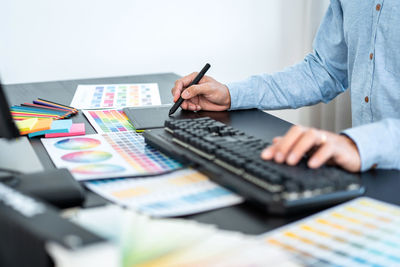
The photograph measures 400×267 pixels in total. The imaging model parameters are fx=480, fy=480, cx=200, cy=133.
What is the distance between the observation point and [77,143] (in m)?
0.94

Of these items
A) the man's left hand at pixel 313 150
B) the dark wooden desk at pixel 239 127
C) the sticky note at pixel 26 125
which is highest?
the man's left hand at pixel 313 150

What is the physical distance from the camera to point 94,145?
0.92 meters

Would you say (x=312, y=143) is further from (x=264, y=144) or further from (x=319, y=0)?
(x=319, y=0)

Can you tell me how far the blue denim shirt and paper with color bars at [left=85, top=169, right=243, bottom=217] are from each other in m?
0.55

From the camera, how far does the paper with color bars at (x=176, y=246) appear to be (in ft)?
1.46

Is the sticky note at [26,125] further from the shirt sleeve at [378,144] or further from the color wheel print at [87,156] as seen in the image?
the shirt sleeve at [378,144]

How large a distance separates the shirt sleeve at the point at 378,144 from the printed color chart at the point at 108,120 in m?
0.49

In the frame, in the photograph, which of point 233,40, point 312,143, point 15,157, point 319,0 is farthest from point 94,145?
point 319,0

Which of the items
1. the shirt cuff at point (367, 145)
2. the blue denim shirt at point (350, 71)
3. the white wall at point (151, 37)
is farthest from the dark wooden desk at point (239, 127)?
the white wall at point (151, 37)

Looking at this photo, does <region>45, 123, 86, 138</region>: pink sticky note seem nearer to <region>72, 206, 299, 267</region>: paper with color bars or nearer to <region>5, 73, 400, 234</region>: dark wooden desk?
<region>5, 73, 400, 234</region>: dark wooden desk

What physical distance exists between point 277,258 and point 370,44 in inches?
39.0

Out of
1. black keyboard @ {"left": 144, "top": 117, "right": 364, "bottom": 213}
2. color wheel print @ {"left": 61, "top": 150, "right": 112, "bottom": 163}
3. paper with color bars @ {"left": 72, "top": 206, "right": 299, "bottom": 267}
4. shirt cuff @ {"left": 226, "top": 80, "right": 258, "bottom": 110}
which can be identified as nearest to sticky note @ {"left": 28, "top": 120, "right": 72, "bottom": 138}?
color wheel print @ {"left": 61, "top": 150, "right": 112, "bottom": 163}

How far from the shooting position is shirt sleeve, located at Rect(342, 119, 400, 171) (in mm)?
773

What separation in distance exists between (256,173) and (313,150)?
162mm
